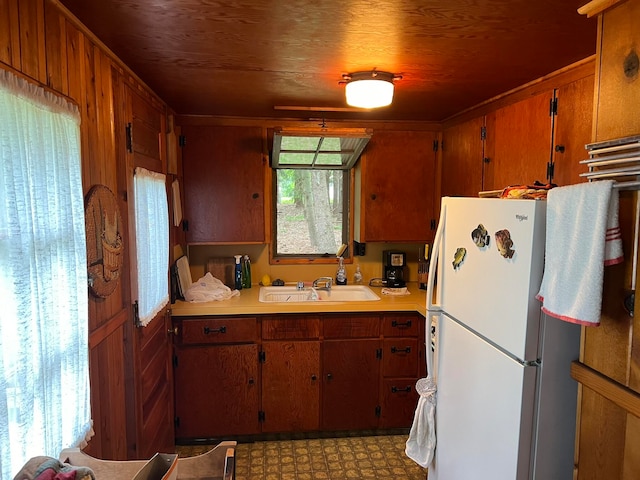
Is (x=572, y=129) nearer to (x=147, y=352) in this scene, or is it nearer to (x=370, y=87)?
(x=370, y=87)

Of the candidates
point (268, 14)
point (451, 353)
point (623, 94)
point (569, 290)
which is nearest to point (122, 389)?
point (451, 353)

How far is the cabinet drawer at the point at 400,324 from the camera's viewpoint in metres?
2.88

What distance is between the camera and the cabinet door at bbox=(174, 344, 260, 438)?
9.15ft

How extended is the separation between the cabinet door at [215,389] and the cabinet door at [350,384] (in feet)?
1.56

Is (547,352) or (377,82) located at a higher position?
(377,82)

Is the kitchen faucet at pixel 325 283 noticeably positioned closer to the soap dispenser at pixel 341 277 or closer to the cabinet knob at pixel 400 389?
the soap dispenser at pixel 341 277

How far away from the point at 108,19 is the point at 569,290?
1.65m

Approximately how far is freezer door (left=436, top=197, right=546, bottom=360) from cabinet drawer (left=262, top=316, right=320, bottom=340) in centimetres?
106

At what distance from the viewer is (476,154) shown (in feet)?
8.71

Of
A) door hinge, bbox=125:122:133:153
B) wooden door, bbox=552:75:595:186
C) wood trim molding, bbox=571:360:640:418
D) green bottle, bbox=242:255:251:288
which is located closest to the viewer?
wood trim molding, bbox=571:360:640:418

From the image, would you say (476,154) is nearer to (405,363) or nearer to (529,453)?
(405,363)

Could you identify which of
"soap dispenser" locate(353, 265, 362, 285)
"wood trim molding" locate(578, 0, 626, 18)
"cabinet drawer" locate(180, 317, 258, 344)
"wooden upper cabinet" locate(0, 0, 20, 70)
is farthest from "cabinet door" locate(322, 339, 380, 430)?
"wooden upper cabinet" locate(0, 0, 20, 70)

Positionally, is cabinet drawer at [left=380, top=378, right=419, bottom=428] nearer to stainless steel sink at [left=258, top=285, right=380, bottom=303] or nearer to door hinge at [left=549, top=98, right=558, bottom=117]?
stainless steel sink at [left=258, top=285, right=380, bottom=303]

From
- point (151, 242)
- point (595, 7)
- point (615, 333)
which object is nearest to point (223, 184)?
point (151, 242)
